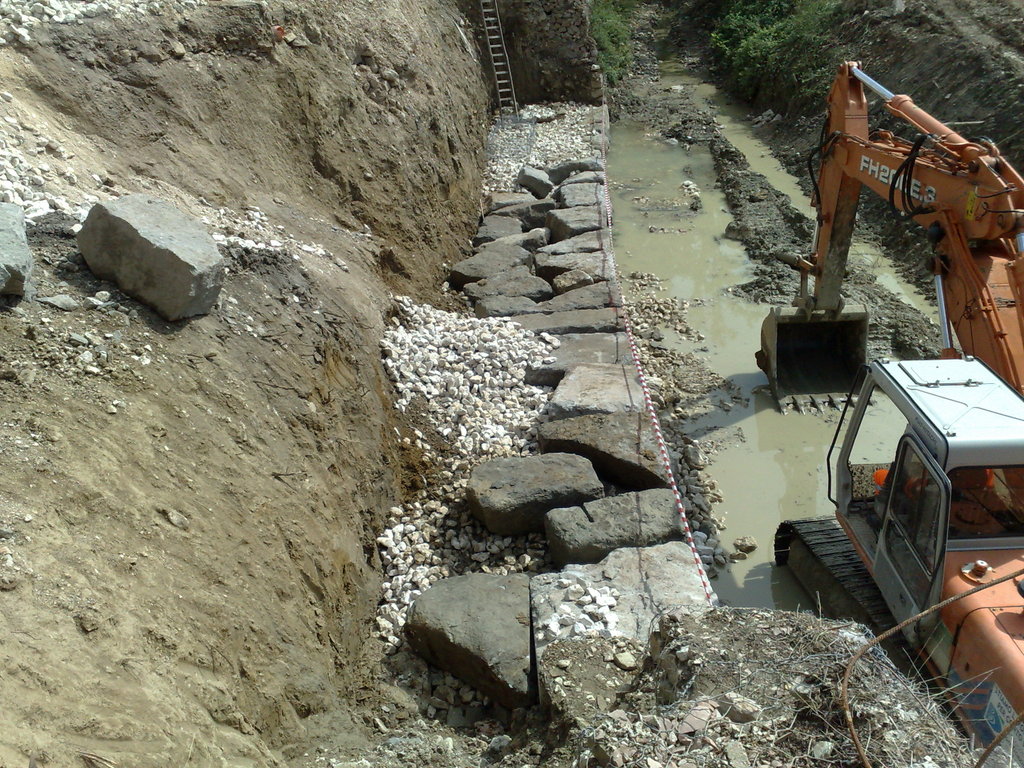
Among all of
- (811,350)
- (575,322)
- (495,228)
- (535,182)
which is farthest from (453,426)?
(535,182)

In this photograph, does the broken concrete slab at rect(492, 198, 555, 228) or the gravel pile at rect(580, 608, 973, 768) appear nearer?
the gravel pile at rect(580, 608, 973, 768)

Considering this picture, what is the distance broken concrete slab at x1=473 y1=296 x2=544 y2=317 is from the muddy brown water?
6.16 feet

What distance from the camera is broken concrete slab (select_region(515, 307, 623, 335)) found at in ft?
29.5

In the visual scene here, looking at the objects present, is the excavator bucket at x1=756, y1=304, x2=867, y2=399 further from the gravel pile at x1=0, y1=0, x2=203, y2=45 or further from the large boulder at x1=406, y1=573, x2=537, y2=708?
the gravel pile at x1=0, y1=0, x2=203, y2=45

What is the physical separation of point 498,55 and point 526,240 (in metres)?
7.45

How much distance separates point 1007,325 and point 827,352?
11.4 feet

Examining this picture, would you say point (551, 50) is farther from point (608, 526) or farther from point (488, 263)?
point (608, 526)

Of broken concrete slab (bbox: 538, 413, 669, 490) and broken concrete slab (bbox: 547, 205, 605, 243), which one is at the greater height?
broken concrete slab (bbox: 538, 413, 669, 490)

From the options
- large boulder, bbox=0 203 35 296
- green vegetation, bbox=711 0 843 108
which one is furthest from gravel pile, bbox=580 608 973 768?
green vegetation, bbox=711 0 843 108

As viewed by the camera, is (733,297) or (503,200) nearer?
(733,297)

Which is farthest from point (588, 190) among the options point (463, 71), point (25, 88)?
point (25, 88)

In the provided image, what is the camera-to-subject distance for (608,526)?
19.7 ft

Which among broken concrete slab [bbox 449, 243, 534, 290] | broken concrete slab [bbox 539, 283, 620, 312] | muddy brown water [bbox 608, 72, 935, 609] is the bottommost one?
muddy brown water [bbox 608, 72, 935, 609]

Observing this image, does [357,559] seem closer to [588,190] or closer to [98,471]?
[98,471]
